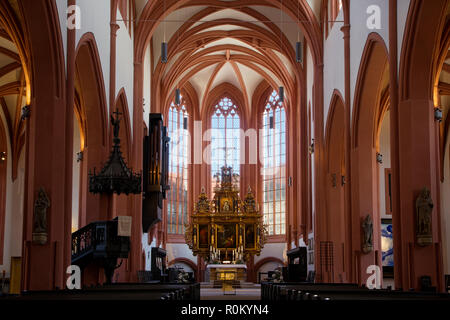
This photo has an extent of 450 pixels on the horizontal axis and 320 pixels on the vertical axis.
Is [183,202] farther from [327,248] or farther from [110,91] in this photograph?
[110,91]

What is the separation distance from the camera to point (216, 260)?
98.0 ft

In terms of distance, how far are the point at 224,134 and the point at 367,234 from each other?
20003 mm

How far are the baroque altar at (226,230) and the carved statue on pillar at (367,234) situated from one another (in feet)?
48.8

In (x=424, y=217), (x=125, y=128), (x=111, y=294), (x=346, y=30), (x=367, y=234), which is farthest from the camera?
(x=125, y=128)

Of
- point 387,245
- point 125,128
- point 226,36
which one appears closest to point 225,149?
point 226,36

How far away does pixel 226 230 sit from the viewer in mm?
32125

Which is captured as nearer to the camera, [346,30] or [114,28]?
[346,30]

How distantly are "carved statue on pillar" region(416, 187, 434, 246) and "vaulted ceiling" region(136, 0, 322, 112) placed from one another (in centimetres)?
1191

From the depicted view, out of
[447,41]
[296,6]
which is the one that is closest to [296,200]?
[296,6]

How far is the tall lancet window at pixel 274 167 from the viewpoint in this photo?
34.0 m

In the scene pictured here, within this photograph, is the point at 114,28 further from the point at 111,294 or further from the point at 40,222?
the point at 111,294

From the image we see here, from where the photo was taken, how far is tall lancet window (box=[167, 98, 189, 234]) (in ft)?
112

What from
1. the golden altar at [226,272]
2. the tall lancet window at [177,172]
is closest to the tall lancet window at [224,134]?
the tall lancet window at [177,172]

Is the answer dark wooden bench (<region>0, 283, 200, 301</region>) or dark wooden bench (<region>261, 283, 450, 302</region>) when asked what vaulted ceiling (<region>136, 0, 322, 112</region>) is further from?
dark wooden bench (<region>0, 283, 200, 301</region>)
